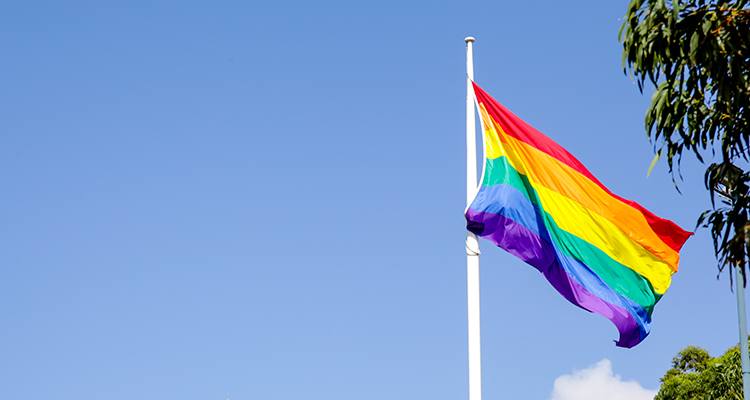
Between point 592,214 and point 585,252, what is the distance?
0.61 meters

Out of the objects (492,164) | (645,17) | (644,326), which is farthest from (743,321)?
(645,17)

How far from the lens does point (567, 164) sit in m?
13.3

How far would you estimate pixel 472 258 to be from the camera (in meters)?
12.1

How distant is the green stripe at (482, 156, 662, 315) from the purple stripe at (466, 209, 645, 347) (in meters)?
0.29

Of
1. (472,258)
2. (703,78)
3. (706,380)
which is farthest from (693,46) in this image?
(706,380)

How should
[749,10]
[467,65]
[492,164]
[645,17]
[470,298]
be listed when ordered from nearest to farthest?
[749,10] < [645,17] < [470,298] < [492,164] < [467,65]

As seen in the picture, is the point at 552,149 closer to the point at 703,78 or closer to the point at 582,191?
the point at 582,191

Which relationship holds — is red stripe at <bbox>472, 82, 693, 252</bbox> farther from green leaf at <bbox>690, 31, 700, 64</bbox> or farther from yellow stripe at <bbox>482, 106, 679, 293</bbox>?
green leaf at <bbox>690, 31, 700, 64</bbox>

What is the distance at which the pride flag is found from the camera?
1247 cm

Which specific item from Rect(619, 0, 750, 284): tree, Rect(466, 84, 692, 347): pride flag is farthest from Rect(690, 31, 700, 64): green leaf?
Rect(466, 84, 692, 347): pride flag

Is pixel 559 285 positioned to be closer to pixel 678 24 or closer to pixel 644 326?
pixel 644 326

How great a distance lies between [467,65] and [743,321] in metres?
6.47

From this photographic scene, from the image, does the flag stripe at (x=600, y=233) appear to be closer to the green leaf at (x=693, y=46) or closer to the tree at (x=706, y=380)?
the green leaf at (x=693, y=46)

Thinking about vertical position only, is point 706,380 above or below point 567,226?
above
